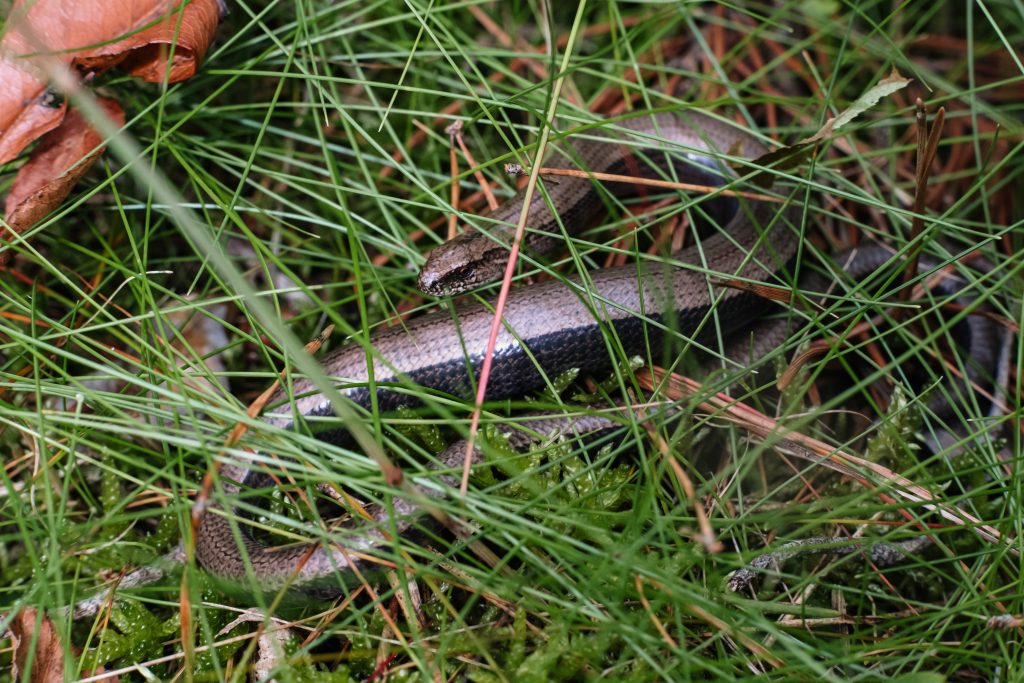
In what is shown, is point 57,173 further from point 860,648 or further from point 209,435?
point 860,648

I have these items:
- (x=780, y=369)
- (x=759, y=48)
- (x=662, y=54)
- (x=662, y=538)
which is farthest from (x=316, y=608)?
(x=759, y=48)

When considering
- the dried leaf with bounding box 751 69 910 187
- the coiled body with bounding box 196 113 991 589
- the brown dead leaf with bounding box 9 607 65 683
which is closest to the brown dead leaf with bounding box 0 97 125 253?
the coiled body with bounding box 196 113 991 589

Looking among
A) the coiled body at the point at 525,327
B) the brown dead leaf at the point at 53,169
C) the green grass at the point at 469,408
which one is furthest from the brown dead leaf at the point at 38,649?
the brown dead leaf at the point at 53,169

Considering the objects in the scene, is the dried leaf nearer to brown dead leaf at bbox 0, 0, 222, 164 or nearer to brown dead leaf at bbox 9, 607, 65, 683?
brown dead leaf at bbox 0, 0, 222, 164

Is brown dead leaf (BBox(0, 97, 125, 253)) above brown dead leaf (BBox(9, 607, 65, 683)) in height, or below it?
above

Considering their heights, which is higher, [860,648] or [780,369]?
[780,369]

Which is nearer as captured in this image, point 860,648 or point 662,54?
point 860,648
